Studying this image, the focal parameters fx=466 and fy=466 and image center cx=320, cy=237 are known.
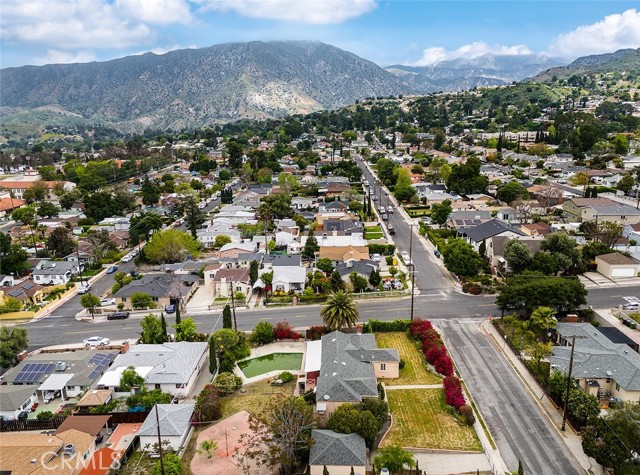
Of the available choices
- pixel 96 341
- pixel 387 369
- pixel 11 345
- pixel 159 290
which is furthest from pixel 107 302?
pixel 387 369

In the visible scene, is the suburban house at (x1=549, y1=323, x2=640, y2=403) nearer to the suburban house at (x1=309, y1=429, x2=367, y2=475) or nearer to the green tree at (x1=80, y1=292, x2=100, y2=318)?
the suburban house at (x1=309, y1=429, x2=367, y2=475)

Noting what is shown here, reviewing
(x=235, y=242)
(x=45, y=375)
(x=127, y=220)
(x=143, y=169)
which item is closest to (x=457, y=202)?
(x=235, y=242)

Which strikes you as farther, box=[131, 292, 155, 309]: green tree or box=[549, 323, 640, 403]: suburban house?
box=[131, 292, 155, 309]: green tree

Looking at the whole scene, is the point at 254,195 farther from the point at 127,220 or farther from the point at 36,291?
the point at 36,291

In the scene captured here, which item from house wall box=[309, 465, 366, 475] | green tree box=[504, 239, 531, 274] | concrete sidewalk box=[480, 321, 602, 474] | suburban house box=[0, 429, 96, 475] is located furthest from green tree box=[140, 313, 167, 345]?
green tree box=[504, 239, 531, 274]

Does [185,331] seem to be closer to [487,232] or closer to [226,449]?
[226,449]

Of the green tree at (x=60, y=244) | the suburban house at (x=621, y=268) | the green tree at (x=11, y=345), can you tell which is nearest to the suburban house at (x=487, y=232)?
the suburban house at (x=621, y=268)

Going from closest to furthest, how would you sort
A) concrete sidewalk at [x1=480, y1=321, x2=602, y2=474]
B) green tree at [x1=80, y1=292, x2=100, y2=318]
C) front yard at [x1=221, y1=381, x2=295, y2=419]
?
concrete sidewalk at [x1=480, y1=321, x2=602, y2=474]
front yard at [x1=221, y1=381, x2=295, y2=419]
green tree at [x1=80, y1=292, x2=100, y2=318]
